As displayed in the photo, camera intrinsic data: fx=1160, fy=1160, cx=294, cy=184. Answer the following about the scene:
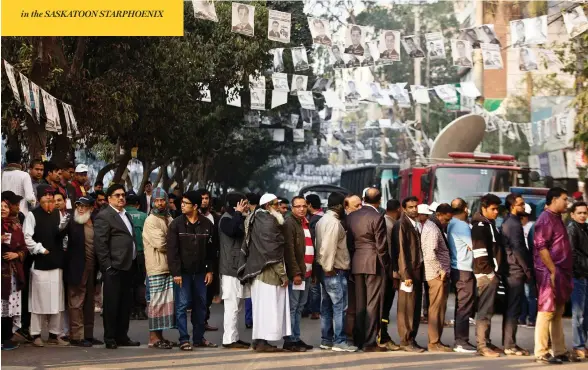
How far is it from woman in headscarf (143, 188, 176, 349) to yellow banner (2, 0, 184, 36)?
12.0ft

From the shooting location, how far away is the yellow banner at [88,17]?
34.3ft

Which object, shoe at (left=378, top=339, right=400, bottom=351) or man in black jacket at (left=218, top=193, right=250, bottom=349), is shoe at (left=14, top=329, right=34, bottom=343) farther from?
shoe at (left=378, top=339, right=400, bottom=351)

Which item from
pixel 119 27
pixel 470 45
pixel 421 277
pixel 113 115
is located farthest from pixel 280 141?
pixel 119 27

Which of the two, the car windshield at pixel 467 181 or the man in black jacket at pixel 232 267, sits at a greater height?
the car windshield at pixel 467 181

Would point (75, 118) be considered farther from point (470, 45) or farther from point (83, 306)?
point (470, 45)

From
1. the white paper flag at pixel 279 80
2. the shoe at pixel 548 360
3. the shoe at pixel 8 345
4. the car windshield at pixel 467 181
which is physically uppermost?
the white paper flag at pixel 279 80

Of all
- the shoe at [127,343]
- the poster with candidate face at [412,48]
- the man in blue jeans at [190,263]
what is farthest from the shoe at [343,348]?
the poster with candidate face at [412,48]

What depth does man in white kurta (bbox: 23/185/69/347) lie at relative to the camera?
13453 mm

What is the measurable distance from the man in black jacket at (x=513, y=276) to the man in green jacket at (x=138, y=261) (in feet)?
14.8

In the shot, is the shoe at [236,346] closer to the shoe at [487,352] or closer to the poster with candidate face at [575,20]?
the shoe at [487,352]

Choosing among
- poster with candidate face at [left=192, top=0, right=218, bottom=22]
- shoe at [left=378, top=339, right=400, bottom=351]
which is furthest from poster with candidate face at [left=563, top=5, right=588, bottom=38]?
shoe at [left=378, top=339, right=400, bottom=351]

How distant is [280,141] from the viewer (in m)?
53.2

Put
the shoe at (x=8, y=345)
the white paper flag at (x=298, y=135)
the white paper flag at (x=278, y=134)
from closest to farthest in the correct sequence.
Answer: the shoe at (x=8, y=345), the white paper flag at (x=278, y=134), the white paper flag at (x=298, y=135)

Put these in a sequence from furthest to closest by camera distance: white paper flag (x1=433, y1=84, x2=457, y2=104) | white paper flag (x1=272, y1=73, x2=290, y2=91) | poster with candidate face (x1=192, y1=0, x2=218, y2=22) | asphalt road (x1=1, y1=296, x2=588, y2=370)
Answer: white paper flag (x1=433, y1=84, x2=457, y2=104)
white paper flag (x1=272, y1=73, x2=290, y2=91)
poster with candidate face (x1=192, y1=0, x2=218, y2=22)
asphalt road (x1=1, y1=296, x2=588, y2=370)
